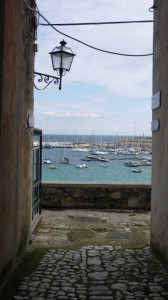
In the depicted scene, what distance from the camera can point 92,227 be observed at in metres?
8.25

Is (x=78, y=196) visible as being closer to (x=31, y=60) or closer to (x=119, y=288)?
(x=31, y=60)

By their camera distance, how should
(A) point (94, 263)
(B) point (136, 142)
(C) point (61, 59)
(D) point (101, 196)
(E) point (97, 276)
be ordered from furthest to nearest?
(B) point (136, 142), (D) point (101, 196), (C) point (61, 59), (A) point (94, 263), (E) point (97, 276)

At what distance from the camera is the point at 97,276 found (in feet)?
16.5

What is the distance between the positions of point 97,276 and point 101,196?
5.61 m

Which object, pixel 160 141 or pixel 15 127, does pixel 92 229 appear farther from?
pixel 15 127

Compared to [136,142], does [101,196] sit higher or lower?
lower

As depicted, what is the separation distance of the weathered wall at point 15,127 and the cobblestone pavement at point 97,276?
1.63 feet

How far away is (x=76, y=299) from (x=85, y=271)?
1.05 meters

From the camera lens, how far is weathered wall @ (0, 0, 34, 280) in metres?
4.38

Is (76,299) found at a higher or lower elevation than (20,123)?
lower

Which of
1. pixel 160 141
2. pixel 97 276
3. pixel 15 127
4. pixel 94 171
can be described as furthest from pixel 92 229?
pixel 94 171

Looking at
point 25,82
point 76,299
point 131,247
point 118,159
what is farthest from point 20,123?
point 118,159

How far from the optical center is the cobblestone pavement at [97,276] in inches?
171

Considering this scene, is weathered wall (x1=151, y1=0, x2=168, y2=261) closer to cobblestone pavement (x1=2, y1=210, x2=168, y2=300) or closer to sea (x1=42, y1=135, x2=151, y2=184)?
cobblestone pavement (x1=2, y1=210, x2=168, y2=300)
